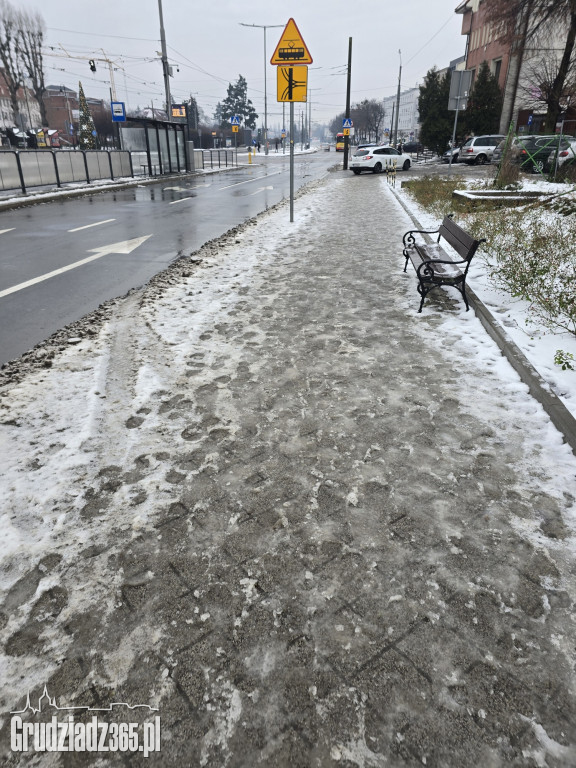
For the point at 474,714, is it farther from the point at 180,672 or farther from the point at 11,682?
the point at 11,682

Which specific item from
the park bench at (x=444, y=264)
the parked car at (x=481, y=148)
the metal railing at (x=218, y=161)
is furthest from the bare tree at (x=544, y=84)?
the park bench at (x=444, y=264)

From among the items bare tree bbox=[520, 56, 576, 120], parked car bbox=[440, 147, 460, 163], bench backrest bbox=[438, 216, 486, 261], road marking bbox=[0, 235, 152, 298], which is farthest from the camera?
parked car bbox=[440, 147, 460, 163]

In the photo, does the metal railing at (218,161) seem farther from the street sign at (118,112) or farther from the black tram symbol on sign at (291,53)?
the black tram symbol on sign at (291,53)

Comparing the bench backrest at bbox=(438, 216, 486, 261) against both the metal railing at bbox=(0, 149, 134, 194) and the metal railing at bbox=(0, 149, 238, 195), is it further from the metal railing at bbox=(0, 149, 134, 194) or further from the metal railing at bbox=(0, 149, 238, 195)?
the metal railing at bbox=(0, 149, 134, 194)

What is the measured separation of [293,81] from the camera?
32.0ft

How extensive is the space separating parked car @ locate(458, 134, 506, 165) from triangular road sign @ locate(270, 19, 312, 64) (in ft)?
82.4

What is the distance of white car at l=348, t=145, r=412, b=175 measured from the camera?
2905 cm

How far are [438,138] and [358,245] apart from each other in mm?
33090

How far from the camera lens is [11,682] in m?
1.91

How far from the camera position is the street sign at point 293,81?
973 centimetres

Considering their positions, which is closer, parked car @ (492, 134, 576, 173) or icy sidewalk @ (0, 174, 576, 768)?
icy sidewalk @ (0, 174, 576, 768)

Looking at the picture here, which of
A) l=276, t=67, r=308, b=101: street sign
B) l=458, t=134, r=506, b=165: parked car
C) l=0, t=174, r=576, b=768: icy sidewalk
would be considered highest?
l=276, t=67, r=308, b=101: street sign

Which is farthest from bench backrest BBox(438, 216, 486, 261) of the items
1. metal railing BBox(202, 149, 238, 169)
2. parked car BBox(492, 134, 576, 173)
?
metal railing BBox(202, 149, 238, 169)

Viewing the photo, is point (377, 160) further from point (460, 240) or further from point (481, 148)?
point (460, 240)
